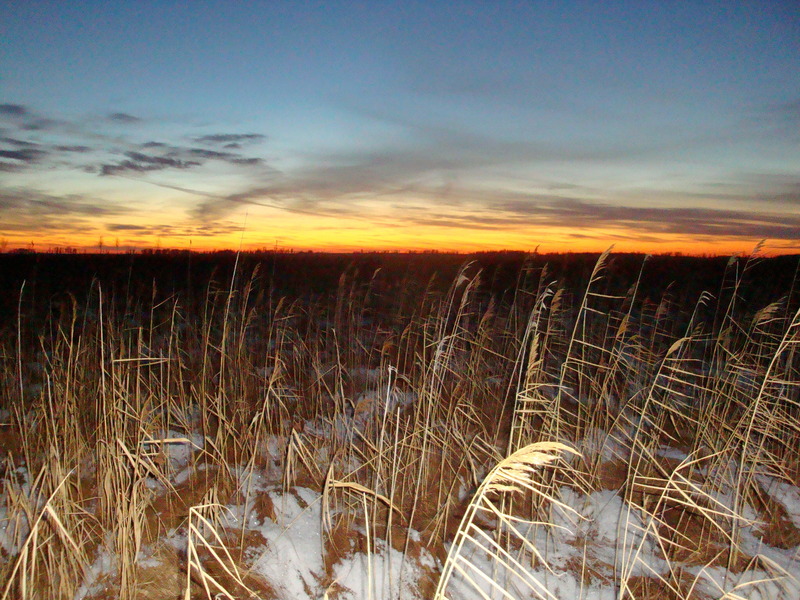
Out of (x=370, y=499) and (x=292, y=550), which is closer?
(x=292, y=550)

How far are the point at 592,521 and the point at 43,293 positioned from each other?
9985 millimetres

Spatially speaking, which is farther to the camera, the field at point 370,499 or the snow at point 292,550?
the snow at point 292,550

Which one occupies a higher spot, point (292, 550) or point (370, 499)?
point (370, 499)

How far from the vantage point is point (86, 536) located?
2.48 meters

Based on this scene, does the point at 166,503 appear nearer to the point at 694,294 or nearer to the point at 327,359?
the point at 327,359

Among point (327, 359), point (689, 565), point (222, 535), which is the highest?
point (327, 359)

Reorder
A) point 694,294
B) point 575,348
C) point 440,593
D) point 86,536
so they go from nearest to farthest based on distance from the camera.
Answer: point 440,593 → point 86,536 → point 575,348 → point 694,294

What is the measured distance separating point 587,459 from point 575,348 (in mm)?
1644

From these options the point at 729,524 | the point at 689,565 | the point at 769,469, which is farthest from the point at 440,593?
the point at 769,469

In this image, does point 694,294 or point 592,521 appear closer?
point 592,521

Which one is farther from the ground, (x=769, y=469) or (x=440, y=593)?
(x=440, y=593)

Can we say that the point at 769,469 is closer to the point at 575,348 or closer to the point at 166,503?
the point at 575,348

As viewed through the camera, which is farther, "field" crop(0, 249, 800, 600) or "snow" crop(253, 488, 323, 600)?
"snow" crop(253, 488, 323, 600)

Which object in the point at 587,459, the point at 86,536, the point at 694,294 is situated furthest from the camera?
the point at 694,294
